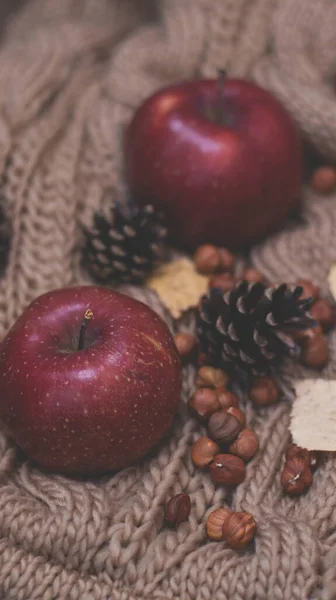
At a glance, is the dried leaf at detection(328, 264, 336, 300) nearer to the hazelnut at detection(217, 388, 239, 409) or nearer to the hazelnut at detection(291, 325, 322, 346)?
the hazelnut at detection(291, 325, 322, 346)

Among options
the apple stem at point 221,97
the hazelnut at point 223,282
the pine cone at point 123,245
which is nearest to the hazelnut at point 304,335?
the hazelnut at point 223,282

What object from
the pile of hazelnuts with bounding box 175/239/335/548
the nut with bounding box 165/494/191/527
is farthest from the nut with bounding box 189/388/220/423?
the nut with bounding box 165/494/191/527

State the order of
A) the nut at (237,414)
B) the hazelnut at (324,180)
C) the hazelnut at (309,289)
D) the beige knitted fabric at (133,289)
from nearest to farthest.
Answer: the beige knitted fabric at (133,289) → the nut at (237,414) → the hazelnut at (309,289) → the hazelnut at (324,180)

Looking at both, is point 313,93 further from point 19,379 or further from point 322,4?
point 19,379

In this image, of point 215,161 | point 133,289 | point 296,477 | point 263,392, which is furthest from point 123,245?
point 296,477

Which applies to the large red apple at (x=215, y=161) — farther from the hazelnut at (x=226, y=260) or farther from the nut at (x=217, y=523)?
the nut at (x=217, y=523)

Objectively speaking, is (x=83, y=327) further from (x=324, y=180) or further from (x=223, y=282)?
(x=324, y=180)
